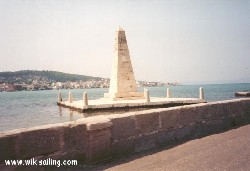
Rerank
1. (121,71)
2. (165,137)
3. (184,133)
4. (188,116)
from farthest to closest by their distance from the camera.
Answer: (121,71), (188,116), (184,133), (165,137)

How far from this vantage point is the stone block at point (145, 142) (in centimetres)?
479

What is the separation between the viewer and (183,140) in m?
5.52

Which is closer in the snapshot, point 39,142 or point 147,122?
point 39,142

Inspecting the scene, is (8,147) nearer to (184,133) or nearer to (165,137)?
(165,137)

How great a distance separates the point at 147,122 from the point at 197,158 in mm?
1149

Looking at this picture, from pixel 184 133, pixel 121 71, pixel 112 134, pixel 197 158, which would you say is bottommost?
pixel 197 158

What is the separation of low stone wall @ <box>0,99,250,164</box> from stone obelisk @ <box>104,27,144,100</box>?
17293 millimetres

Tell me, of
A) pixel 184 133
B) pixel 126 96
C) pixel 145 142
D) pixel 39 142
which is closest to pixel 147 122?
pixel 145 142

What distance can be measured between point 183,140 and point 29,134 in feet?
10.4

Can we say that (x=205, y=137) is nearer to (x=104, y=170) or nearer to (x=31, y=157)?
(x=104, y=170)

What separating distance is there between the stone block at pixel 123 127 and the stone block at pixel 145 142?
0.17m

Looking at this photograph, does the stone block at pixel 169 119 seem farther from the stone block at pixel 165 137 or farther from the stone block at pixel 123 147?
the stone block at pixel 123 147

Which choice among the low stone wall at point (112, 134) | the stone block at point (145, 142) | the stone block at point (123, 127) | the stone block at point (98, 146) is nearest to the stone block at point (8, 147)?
the low stone wall at point (112, 134)

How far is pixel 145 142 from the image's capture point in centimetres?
491
